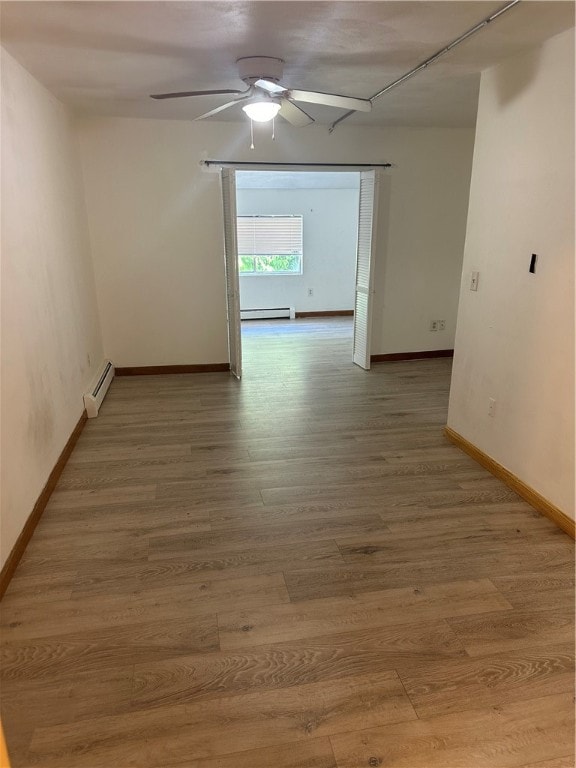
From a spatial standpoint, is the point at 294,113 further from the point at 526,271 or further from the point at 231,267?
the point at 231,267

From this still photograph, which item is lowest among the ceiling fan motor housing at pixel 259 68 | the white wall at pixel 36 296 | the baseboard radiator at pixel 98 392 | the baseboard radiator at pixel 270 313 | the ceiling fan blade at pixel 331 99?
the baseboard radiator at pixel 98 392

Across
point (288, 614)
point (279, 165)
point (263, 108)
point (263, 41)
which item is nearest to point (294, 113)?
point (263, 108)

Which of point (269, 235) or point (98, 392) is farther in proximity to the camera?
point (269, 235)

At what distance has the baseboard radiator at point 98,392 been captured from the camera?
153 inches

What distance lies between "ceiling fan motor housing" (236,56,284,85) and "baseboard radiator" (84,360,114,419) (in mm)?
2601

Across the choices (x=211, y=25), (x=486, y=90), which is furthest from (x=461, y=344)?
(x=211, y=25)

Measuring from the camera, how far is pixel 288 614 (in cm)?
195

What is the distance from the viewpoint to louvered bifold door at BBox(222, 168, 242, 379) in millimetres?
4391

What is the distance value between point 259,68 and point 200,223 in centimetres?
220

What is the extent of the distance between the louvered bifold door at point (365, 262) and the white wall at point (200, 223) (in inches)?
9.1

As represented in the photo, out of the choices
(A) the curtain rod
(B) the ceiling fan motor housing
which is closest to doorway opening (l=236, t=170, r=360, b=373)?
(A) the curtain rod

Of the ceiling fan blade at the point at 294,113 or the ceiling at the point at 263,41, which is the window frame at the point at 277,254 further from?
the ceiling fan blade at the point at 294,113

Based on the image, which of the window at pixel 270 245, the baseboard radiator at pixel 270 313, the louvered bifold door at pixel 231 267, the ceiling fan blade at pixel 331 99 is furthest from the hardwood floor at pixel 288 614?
the window at pixel 270 245

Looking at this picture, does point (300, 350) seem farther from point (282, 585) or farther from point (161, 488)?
point (282, 585)
